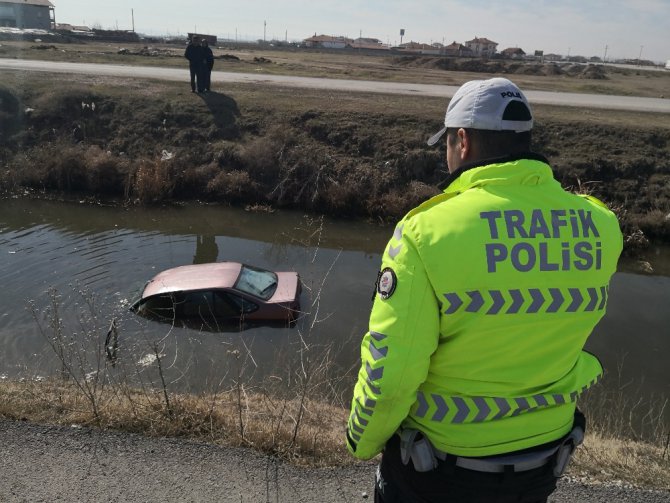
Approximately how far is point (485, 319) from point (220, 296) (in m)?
7.72

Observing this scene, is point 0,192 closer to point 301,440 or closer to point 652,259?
point 301,440

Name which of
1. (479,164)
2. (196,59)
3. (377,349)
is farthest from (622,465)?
(196,59)

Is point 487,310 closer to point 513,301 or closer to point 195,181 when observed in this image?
point 513,301

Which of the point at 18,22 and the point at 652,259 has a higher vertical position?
the point at 18,22

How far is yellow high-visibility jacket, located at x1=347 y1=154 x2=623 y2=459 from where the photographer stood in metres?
1.80

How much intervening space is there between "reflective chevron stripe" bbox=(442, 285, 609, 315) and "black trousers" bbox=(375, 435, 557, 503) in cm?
62

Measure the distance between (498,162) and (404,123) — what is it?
60.7 feet

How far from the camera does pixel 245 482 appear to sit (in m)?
3.76

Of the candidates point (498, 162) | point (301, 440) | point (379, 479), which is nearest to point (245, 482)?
point (301, 440)

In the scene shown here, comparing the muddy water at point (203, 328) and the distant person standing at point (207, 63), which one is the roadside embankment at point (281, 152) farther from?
the muddy water at point (203, 328)

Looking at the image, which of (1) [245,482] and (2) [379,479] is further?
(1) [245,482]

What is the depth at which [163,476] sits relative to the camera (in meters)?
3.79

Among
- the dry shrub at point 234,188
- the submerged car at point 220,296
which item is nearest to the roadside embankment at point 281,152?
the dry shrub at point 234,188

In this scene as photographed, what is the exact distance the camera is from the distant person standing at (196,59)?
20391mm
